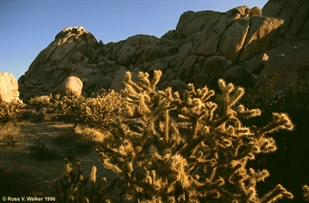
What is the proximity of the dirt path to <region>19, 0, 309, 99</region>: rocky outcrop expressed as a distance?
16969 mm

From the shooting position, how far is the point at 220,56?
1091 inches

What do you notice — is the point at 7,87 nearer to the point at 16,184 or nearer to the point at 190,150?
the point at 16,184

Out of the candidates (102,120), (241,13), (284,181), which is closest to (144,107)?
(284,181)

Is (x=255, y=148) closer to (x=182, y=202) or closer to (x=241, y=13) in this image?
(x=182, y=202)

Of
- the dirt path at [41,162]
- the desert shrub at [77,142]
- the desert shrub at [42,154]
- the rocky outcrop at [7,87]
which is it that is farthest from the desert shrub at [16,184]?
the rocky outcrop at [7,87]

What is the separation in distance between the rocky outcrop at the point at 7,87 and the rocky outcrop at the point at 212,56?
463 inches

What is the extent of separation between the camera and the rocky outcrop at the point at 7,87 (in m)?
17.6

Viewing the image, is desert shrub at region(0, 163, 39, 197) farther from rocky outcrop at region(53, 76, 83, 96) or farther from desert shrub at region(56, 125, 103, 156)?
rocky outcrop at region(53, 76, 83, 96)

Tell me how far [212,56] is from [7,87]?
22083 mm

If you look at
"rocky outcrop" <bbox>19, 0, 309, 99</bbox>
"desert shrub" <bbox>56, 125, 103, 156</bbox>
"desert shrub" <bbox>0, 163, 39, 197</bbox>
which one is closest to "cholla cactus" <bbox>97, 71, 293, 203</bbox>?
"desert shrub" <bbox>0, 163, 39, 197</bbox>

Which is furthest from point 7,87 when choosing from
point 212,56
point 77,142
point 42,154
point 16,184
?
point 212,56

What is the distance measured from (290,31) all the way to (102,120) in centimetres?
2935

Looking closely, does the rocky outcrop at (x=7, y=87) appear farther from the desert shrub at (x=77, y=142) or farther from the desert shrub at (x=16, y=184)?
the desert shrub at (x=16, y=184)

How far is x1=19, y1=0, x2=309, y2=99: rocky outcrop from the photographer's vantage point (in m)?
24.9
